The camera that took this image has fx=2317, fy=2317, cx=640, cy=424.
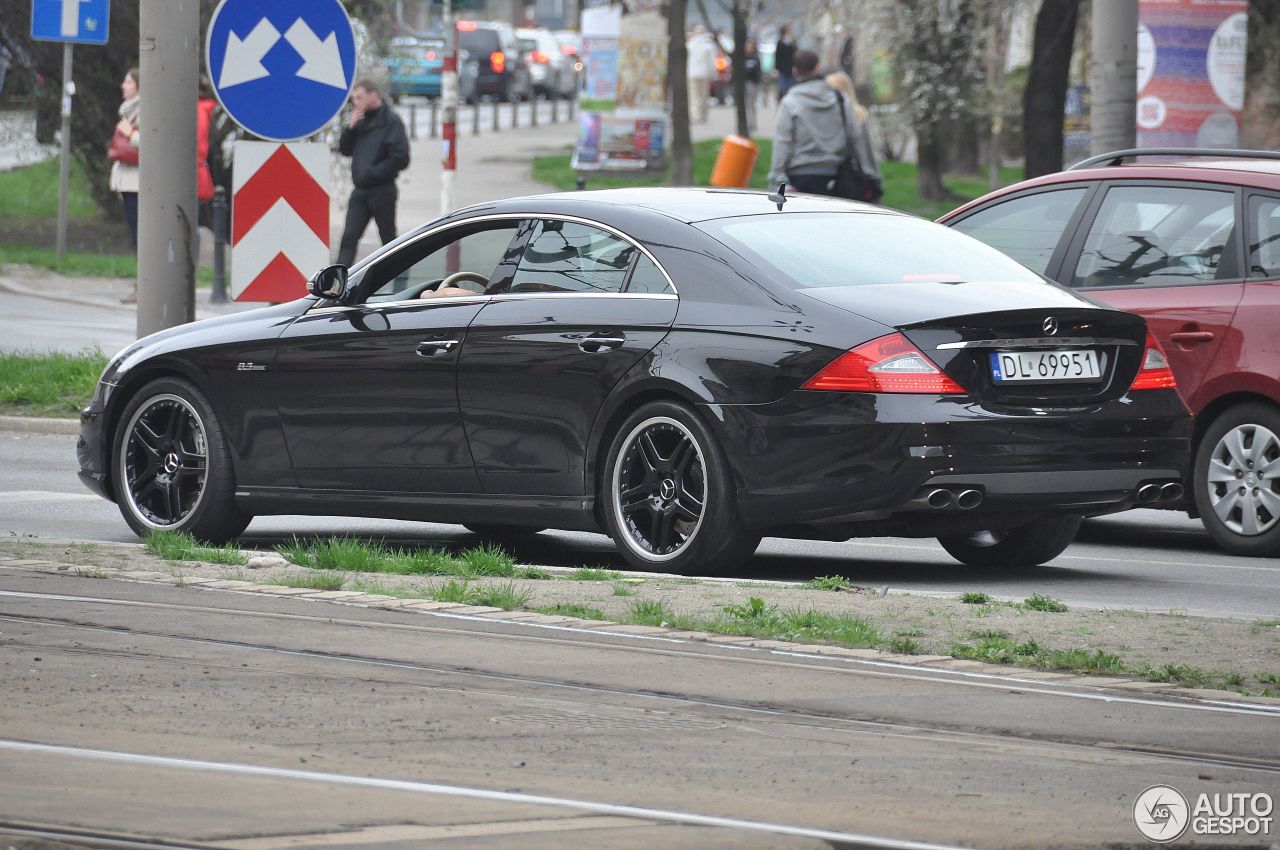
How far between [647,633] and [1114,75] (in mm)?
9676

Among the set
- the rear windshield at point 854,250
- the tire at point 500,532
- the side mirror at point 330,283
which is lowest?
the tire at point 500,532

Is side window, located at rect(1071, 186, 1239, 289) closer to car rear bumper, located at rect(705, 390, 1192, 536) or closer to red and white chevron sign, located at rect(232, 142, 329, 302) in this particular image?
car rear bumper, located at rect(705, 390, 1192, 536)

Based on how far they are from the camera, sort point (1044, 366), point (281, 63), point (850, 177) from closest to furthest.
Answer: point (1044, 366) < point (281, 63) < point (850, 177)

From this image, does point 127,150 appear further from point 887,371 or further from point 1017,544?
point 887,371

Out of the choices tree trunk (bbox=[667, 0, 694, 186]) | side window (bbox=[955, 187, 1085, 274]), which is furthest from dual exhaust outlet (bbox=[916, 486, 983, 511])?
tree trunk (bbox=[667, 0, 694, 186])

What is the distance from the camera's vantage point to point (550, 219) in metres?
9.15

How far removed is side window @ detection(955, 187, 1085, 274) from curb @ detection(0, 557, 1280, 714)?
159 inches

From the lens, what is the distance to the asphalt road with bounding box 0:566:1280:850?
4.66m

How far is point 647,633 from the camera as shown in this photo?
702cm

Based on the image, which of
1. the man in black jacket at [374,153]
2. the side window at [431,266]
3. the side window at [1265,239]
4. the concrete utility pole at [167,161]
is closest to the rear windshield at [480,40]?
the man in black jacket at [374,153]

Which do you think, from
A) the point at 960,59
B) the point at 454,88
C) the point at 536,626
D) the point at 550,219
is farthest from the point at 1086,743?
the point at 960,59

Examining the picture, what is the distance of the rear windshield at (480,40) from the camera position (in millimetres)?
68000

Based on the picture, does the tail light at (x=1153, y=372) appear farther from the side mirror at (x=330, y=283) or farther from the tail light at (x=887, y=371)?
the side mirror at (x=330, y=283)

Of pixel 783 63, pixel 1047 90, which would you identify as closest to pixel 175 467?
pixel 1047 90
